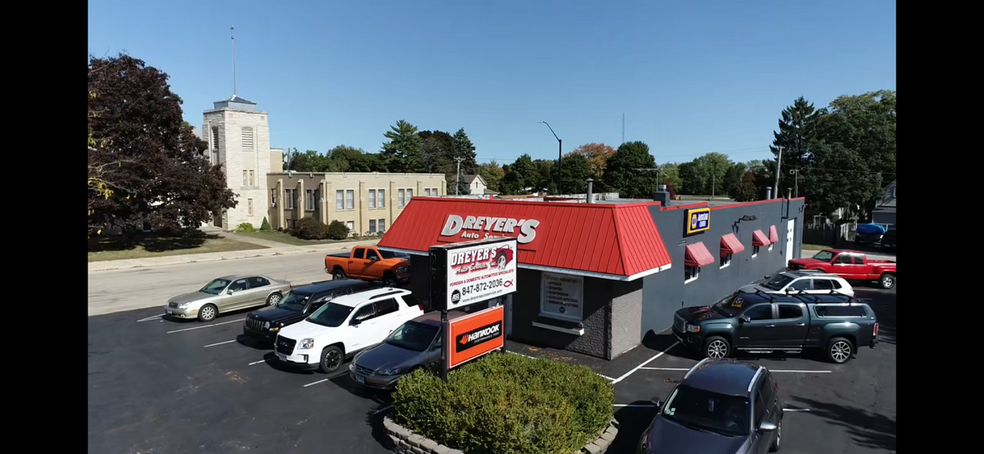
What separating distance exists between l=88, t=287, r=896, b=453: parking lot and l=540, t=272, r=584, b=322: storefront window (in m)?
1.19

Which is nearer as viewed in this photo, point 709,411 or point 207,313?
point 709,411

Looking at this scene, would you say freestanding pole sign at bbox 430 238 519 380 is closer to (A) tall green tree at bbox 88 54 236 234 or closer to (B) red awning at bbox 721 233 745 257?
(B) red awning at bbox 721 233 745 257

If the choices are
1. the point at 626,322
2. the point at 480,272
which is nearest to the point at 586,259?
the point at 626,322

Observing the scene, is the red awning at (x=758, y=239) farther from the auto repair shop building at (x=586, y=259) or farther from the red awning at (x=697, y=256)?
the red awning at (x=697, y=256)

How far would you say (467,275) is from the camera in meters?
11.7

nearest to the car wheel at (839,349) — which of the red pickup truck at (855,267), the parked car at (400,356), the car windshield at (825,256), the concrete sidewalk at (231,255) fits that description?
the parked car at (400,356)

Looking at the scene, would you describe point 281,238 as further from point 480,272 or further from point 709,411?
point 709,411

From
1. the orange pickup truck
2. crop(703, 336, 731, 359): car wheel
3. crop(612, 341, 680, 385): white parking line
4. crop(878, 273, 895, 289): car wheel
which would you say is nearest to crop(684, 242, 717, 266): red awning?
crop(612, 341, 680, 385): white parking line

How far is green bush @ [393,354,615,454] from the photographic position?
30.3 feet

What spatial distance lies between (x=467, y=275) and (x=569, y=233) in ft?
19.2

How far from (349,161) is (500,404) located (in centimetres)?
8969
